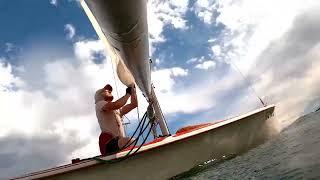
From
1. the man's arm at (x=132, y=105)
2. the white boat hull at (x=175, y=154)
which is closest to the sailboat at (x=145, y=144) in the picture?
the white boat hull at (x=175, y=154)

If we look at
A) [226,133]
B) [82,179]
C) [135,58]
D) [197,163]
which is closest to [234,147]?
[226,133]

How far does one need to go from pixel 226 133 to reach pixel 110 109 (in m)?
3.83

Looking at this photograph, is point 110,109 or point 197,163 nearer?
point 110,109

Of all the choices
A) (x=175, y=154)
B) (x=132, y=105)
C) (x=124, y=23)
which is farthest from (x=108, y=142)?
(x=124, y=23)

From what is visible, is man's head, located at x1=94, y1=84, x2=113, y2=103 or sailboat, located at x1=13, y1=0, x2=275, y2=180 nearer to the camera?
sailboat, located at x1=13, y1=0, x2=275, y2=180

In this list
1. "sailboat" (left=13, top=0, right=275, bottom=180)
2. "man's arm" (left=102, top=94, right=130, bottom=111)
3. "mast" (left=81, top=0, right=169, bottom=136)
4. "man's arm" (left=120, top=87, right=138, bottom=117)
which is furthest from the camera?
"man's arm" (left=120, top=87, right=138, bottom=117)

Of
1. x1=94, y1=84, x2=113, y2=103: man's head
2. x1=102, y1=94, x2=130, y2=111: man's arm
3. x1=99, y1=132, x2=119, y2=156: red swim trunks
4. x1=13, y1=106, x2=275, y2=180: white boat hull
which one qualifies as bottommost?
x1=13, y1=106, x2=275, y2=180: white boat hull

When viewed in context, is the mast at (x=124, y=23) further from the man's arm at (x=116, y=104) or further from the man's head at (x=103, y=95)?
the man's head at (x=103, y=95)

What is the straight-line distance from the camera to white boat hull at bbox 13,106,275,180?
288 inches

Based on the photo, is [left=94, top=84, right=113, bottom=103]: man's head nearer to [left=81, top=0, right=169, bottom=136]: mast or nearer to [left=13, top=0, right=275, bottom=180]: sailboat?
[left=13, top=0, right=275, bottom=180]: sailboat

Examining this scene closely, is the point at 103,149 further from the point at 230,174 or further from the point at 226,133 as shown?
the point at 226,133

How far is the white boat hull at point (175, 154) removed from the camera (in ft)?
24.0

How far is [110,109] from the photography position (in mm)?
8344

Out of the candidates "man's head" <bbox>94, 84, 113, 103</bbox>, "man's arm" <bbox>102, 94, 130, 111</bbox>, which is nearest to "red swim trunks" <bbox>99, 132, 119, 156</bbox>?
"man's arm" <bbox>102, 94, 130, 111</bbox>
